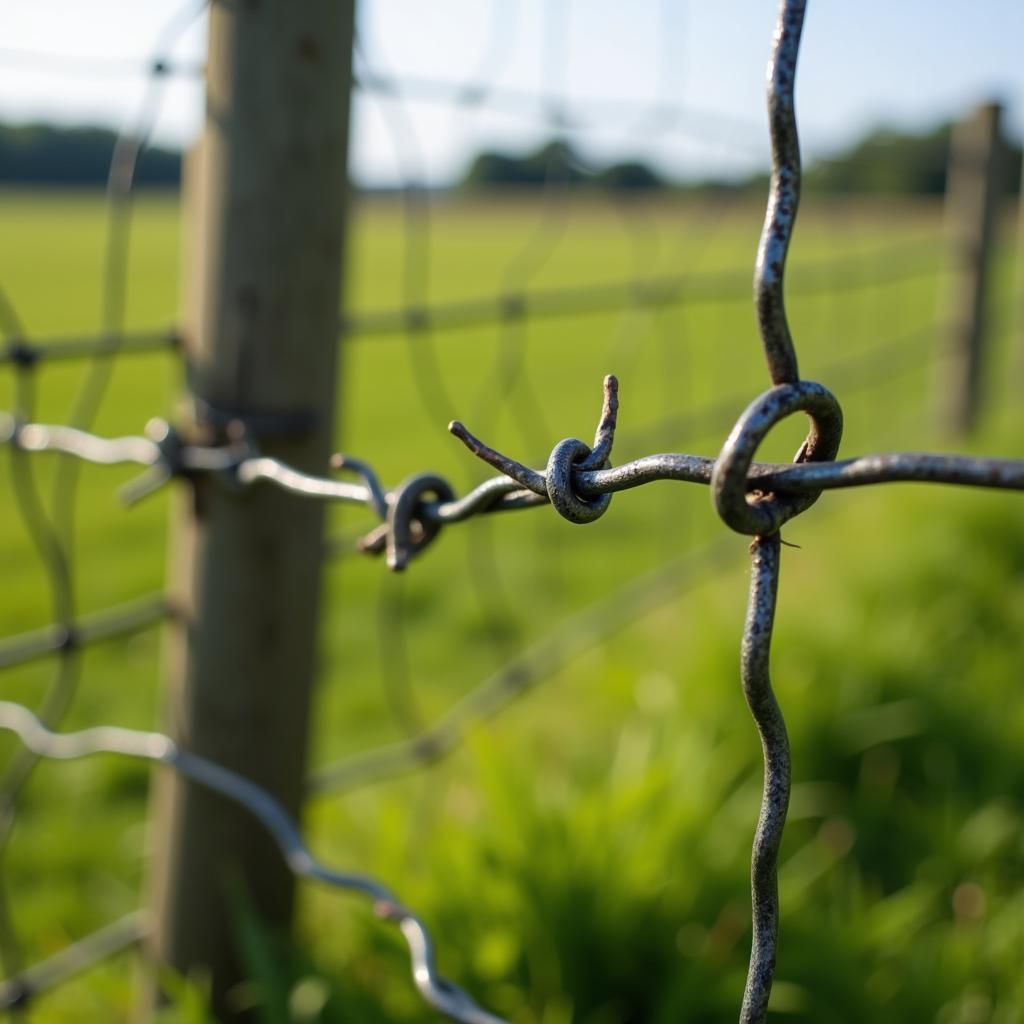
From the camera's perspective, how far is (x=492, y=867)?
139cm

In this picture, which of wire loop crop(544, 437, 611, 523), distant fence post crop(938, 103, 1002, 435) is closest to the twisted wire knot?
wire loop crop(544, 437, 611, 523)

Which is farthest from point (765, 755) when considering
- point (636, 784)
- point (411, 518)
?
point (636, 784)

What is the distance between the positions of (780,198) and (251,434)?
2.39 ft

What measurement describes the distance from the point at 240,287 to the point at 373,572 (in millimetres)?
2992

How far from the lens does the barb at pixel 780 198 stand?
17.0 inches

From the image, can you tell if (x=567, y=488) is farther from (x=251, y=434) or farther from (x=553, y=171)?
(x=553, y=171)

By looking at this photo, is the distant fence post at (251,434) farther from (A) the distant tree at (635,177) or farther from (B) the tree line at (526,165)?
(A) the distant tree at (635,177)

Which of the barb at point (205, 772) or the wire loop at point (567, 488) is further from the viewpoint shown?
the barb at point (205, 772)

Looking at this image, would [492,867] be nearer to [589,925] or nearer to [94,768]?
[589,925]

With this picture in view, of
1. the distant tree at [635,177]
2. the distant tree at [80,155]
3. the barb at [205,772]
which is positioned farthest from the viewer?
the distant tree at [635,177]

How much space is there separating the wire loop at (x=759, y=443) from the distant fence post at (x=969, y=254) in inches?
159

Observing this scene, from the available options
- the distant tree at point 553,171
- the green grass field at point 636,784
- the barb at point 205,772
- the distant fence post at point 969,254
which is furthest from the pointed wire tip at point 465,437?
the distant fence post at point 969,254

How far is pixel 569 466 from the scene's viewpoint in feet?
1.67

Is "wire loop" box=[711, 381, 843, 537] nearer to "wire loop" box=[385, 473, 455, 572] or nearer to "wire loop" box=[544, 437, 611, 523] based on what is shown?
"wire loop" box=[544, 437, 611, 523]
